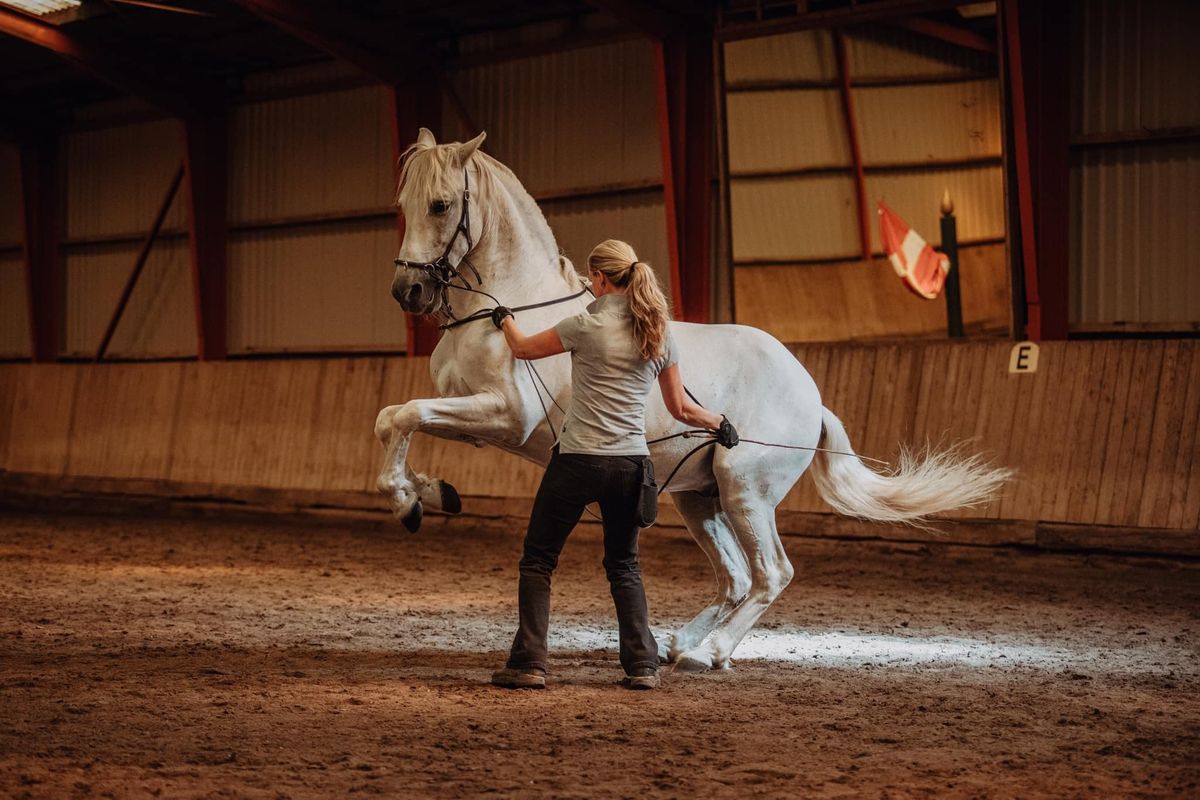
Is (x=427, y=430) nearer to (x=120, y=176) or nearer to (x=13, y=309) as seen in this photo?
(x=120, y=176)

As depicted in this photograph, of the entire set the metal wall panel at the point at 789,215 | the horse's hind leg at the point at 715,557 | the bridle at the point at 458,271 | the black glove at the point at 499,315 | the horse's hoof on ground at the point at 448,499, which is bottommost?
the horse's hind leg at the point at 715,557

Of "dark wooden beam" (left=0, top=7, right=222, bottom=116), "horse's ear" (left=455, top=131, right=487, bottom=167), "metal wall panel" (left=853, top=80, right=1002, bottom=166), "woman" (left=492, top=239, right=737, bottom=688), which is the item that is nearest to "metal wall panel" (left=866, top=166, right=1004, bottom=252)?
"metal wall panel" (left=853, top=80, right=1002, bottom=166)

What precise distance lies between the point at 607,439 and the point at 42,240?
1800cm

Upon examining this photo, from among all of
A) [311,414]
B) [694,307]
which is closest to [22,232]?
[311,414]

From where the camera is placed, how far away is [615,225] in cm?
1483

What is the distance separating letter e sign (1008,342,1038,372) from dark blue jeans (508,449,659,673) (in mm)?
6379

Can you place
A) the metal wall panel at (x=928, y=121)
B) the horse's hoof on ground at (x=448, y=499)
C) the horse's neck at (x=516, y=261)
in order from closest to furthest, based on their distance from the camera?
Result: the horse's hoof on ground at (x=448, y=499) → the horse's neck at (x=516, y=261) → the metal wall panel at (x=928, y=121)

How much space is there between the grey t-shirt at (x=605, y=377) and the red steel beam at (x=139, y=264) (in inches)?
586

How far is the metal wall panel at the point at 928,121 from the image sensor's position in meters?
13.0

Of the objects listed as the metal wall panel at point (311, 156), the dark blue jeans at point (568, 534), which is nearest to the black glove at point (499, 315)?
the dark blue jeans at point (568, 534)

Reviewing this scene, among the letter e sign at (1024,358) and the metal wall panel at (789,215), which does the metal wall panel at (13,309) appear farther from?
the letter e sign at (1024,358)

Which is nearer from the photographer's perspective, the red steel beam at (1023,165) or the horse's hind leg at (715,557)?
the horse's hind leg at (715,557)

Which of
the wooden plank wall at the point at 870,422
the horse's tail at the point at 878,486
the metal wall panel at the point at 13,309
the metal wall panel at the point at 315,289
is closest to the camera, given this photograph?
the horse's tail at the point at 878,486

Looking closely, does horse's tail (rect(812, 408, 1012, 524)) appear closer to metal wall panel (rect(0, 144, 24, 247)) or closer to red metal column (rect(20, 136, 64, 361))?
red metal column (rect(20, 136, 64, 361))
